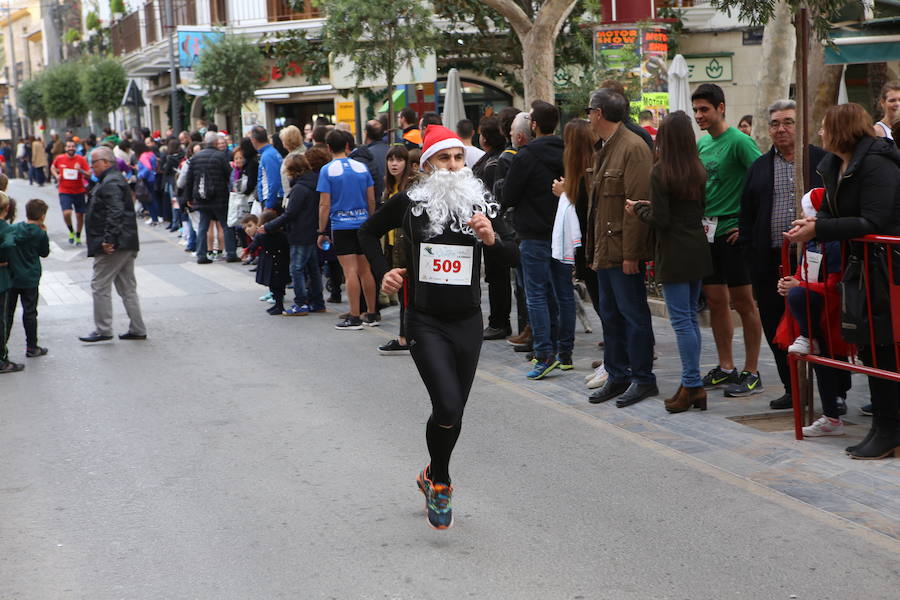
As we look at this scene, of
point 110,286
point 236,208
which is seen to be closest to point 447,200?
point 110,286

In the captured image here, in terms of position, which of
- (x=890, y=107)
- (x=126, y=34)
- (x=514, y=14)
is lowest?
(x=890, y=107)

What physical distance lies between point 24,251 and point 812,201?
22.6ft

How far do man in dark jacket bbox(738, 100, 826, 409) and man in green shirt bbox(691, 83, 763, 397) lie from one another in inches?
14.3

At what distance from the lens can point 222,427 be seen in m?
7.68

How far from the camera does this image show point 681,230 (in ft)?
24.6

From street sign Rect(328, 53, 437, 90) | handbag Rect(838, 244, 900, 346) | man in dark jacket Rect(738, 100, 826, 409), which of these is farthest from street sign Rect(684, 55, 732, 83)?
handbag Rect(838, 244, 900, 346)

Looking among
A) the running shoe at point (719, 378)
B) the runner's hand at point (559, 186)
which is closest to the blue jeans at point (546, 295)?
the runner's hand at point (559, 186)

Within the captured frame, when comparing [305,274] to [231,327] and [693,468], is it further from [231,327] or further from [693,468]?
[693,468]

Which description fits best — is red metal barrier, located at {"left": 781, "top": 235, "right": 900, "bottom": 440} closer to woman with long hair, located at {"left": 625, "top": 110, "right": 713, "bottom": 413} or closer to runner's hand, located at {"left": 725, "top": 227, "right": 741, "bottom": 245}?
woman with long hair, located at {"left": 625, "top": 110, "right": 713, "bottom": 413}

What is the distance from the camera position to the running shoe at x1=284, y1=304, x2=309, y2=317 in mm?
12719

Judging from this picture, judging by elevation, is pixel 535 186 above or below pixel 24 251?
above

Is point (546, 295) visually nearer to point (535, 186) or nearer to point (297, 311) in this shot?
point (535, 186)

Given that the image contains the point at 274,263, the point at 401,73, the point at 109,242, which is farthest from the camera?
the point at 401,73

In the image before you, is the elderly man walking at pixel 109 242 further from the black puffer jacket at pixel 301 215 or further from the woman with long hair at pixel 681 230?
the woman with long hair at pixel 681 230
